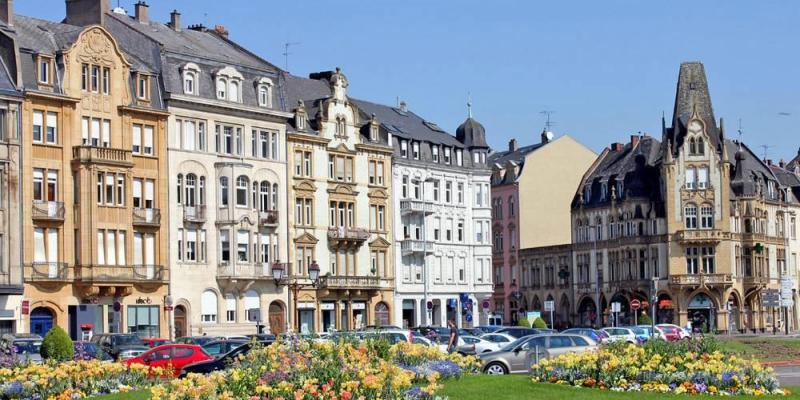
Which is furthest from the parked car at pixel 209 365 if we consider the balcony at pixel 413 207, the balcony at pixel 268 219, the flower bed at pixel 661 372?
the balcony at pixel 413 207

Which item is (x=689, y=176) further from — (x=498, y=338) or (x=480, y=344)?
(x=480, y=344)

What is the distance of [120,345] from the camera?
191ft

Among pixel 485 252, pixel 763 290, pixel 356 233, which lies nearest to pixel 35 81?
pixel 356 233

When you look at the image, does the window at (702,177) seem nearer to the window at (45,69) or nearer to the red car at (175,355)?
the window at (45,69)

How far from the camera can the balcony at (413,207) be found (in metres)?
98.5

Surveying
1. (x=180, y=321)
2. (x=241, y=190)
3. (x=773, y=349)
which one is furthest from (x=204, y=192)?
(x=773, y=349)

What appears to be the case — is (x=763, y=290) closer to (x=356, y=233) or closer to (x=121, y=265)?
(x=356, y=233)

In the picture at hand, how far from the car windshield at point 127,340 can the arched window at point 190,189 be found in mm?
21025

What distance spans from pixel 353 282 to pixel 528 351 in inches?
1720

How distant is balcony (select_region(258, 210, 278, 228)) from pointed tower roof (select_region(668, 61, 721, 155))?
151 feet

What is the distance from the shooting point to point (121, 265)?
75.8m

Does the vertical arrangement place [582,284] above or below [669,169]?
below

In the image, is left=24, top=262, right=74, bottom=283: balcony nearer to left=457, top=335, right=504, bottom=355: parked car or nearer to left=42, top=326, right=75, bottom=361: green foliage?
left=42, top=326, right=75, bottom=361: green foliage

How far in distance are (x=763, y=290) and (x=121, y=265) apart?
207 feet
